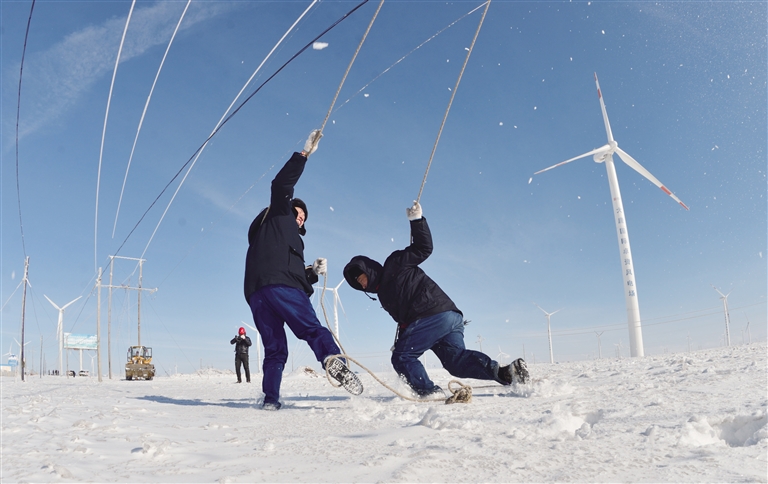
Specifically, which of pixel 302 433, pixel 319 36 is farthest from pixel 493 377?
pixel 319 36

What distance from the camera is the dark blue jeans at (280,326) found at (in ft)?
13.6

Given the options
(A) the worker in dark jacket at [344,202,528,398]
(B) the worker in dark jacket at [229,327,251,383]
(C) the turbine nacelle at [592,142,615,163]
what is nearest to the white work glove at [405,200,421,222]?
(A) the worker in dark jacket at [344,202,528,398]

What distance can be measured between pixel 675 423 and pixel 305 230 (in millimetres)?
3800

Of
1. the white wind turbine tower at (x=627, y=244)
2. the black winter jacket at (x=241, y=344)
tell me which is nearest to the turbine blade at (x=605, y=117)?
the white wind turbine tower at (x=627, y=244)

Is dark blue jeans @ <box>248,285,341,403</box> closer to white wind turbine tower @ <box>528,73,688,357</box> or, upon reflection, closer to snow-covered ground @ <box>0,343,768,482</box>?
snow-covered ground @ <box>0,343,768,482</box>

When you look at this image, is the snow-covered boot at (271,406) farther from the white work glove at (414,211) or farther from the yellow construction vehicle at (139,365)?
the yellow construction vehicle at (139,365)

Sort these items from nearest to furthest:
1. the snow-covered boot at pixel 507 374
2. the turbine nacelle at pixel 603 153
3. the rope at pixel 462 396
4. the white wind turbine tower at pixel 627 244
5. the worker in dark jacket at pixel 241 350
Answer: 1. the rope at pixel 462 396
2. the snow-covered boot at pixel 507 374
3. the worker in dark jacket at pixel 241 350
4. the white wind turbine tower at pixel 627 244
5. the turbine nacelle at pixel 603 153

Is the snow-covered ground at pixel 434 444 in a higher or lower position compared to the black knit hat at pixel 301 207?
lower

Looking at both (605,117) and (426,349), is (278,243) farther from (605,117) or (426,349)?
(605,117)

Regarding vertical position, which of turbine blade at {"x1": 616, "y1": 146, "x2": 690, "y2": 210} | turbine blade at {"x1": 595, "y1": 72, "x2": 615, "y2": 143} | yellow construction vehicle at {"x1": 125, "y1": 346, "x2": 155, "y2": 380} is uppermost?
turbine blade at {"x1": 595, "y1": 72, "x2": 615, "y2": 143}

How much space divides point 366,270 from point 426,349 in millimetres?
881

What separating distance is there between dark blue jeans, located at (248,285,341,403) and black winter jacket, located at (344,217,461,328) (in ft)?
1.89

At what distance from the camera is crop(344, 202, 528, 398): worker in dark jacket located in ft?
14.0

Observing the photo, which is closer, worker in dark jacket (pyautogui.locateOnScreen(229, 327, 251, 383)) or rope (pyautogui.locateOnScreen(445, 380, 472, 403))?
rope (pyautogui.locateOnScreen(445, 380, 472, 403))
